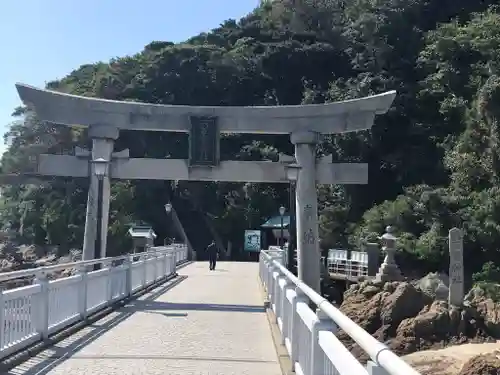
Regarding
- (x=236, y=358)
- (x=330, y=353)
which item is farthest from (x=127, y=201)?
(x=330, y=353)

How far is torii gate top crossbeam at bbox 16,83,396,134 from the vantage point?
20766mm

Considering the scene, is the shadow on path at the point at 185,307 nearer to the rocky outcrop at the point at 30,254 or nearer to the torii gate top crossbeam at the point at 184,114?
the torii gate top crossbeam at the point at 184,114

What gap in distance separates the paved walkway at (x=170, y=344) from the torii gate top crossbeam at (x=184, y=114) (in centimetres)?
639

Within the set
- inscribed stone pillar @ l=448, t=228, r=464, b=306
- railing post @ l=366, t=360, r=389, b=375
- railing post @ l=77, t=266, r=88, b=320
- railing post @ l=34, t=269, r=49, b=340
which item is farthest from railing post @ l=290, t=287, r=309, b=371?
inscribed stone pillar @ l=448, t=228, r=464, b=306

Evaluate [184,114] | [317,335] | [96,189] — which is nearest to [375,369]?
[317,335]

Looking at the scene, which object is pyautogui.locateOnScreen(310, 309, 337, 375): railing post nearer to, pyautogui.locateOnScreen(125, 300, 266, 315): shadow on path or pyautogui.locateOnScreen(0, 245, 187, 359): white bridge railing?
pyautogui.locateOnScreen(0, 245, 187, 359): white bridge railing

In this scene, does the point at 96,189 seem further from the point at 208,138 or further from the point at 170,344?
the point at 170,344

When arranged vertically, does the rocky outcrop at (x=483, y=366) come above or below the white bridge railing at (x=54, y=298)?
below

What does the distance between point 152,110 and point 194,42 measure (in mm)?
60859

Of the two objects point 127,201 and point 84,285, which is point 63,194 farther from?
point 84,285

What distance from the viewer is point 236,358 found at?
9.16 metres

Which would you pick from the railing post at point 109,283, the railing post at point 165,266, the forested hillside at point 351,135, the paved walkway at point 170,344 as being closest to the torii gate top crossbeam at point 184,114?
the railing post at point 165,266

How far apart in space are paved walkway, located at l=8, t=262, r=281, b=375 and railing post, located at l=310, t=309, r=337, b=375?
8.80ft

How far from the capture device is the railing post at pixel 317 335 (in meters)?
5.42
